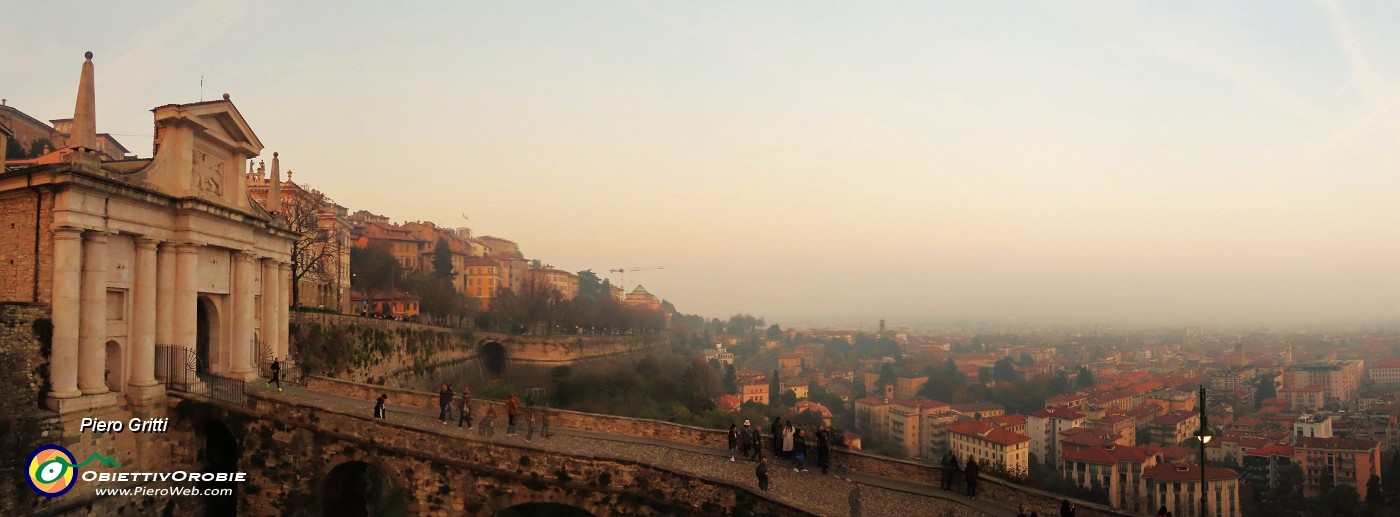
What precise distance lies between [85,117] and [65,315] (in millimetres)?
4015

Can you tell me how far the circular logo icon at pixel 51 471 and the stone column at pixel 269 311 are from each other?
23.7ft

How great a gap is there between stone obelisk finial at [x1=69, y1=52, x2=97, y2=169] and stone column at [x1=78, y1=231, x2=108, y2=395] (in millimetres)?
1732

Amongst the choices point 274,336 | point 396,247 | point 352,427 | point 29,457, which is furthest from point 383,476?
point 396,247

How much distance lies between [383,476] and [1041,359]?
171m

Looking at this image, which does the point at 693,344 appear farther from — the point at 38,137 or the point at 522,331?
the point at 38,137

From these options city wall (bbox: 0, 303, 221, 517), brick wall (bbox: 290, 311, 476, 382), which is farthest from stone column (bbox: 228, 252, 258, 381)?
brick wall (bbox: 290, 311, 476, 382)

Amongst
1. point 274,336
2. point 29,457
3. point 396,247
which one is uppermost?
point 396,247

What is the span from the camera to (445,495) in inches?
580

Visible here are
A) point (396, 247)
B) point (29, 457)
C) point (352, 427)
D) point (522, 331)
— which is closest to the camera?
point (29, 457)

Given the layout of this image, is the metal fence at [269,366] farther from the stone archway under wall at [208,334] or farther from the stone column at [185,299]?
the stone column at [185,299]

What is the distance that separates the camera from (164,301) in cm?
1683

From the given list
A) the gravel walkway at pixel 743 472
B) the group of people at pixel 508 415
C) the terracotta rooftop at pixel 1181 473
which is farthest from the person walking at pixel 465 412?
the terracotta rooftop at pixel 1181 473

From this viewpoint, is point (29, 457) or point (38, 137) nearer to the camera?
point (29, 457)

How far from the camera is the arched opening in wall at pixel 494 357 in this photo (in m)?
54.0
